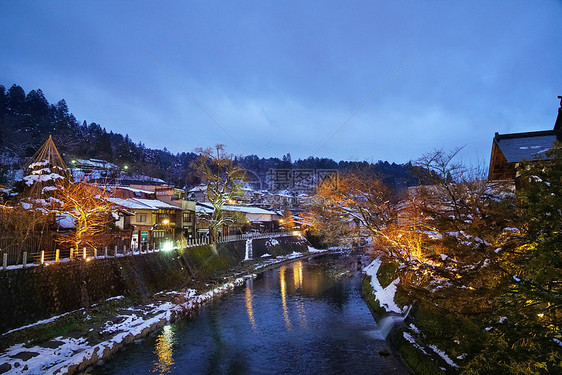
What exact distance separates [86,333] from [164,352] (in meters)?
3.55

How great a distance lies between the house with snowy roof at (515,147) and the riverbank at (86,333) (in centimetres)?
1952

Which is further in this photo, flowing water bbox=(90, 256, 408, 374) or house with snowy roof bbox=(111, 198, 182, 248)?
house with snowy roof bbox=(111, 198, 182, 248)

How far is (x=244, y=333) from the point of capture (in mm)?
16094

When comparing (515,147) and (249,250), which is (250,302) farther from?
(249,250)

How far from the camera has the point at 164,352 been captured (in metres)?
13.5

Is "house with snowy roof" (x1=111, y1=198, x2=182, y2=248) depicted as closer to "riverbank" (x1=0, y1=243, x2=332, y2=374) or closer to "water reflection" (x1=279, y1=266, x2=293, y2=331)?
"water reflection" (x1=279, y1=266, x2=293, y2=331)

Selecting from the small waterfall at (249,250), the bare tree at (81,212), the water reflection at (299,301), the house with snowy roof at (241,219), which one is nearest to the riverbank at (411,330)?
the water reflection at (299,301)

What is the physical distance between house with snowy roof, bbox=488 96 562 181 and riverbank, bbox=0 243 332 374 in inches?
769

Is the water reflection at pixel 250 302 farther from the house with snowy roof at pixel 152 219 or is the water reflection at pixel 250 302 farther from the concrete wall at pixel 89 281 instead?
the house with snowy roof at pixel 152 219

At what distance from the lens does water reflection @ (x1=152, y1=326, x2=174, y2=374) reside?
12.0 m

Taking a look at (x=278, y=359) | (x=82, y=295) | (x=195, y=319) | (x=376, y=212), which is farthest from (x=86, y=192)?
(x=376, y=212)

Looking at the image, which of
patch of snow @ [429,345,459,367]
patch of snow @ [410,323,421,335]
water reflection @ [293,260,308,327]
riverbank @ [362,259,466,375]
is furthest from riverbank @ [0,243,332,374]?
patch of snow @ [429,345,459,367]

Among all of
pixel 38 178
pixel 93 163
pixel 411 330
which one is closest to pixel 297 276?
pixel 411 330

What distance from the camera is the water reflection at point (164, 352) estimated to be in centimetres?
1202
